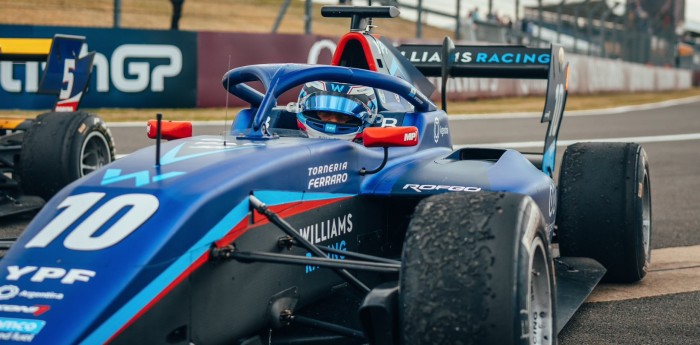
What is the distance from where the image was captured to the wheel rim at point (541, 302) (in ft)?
13.7

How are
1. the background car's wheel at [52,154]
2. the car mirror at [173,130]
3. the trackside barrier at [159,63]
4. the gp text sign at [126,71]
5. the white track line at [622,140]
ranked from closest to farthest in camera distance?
1. the car mirror at [173,130]
2. the background car's wheel at [52,154]
3. the white track line at [622,140]
4. the gp text sign at [126,71]
5. the trackside barrier at [159,63]

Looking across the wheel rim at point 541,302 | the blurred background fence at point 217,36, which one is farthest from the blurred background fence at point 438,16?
the wheel rim at point 541,302

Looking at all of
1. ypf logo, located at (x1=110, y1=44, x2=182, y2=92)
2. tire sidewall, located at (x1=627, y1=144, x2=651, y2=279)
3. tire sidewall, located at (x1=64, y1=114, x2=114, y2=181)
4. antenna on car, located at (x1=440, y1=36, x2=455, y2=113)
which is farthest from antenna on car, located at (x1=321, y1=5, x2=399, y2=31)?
ypf logo, located at (x1=110, y1=44, x2=182, y2=92)

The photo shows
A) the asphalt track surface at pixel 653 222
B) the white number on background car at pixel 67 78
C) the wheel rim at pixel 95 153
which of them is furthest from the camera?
the white number on background car at pixel 67 78

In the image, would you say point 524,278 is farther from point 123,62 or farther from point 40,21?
point 40,21

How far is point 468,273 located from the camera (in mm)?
3553

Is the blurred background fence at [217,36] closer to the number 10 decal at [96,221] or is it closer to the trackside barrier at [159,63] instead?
the trackside barrier at [159,63]

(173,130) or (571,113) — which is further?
(571,113)

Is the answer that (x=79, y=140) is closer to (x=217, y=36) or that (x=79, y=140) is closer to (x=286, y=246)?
(x=286, y=246)

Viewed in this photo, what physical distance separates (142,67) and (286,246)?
1334 cm

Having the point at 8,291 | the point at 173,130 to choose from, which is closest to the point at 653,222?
the point at 173,130

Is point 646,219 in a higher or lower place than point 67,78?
lower

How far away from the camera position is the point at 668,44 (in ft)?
166

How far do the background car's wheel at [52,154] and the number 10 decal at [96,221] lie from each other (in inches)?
154
